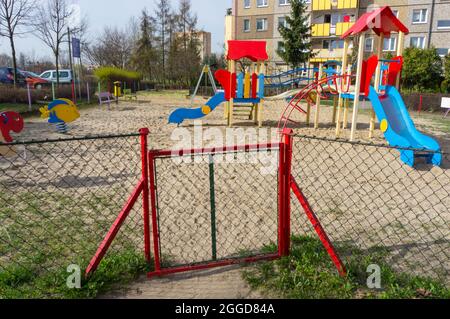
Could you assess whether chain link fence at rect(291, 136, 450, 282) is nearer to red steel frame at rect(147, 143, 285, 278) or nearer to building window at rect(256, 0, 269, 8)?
red steel frame at rect(147, 143, 285, 278)

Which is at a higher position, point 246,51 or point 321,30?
point 321,30

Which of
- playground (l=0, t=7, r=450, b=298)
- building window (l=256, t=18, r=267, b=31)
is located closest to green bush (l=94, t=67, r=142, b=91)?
building window (l=256, t=18, r=267, b=31)

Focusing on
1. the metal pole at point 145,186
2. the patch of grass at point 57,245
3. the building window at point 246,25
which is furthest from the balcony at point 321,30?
the metal pole at point 145,186

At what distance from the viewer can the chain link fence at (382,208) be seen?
3.07 meters

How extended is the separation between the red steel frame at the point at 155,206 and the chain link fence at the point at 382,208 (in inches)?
13.6

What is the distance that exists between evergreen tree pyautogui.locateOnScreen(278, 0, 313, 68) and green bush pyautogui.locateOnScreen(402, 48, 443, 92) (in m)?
7.01

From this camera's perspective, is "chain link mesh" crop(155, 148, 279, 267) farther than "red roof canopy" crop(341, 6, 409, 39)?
No

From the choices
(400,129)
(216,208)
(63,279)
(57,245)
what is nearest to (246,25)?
(400,129)

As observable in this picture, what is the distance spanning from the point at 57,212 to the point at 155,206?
1.93 metres

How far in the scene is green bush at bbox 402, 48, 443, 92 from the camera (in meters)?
21.3

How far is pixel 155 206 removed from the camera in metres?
2.65

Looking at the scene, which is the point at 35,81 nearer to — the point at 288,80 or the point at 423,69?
the point at 288,80
